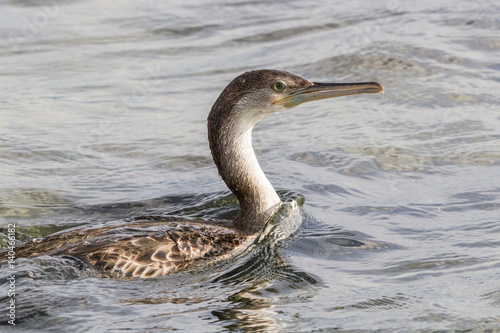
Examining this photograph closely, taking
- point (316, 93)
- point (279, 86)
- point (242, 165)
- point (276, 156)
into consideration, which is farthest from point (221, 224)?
point (276, 156)

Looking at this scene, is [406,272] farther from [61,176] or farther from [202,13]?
[202,13]

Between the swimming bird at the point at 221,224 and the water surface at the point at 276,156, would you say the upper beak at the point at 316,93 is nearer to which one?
the swimming bird at the point at 221,224

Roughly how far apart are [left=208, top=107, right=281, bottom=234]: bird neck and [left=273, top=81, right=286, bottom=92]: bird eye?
0.93 feet

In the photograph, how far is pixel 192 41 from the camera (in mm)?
14750

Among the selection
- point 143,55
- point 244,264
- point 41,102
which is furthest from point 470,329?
point 143,55

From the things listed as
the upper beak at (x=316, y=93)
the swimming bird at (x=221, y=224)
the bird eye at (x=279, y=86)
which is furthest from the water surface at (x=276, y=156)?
the bird eye at (x=279, y=86)

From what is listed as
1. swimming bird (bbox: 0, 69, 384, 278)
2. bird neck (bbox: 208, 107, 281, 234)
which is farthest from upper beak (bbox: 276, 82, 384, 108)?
bird neck (bbox: 208, 107, 281, 234)

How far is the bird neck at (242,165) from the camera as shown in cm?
752

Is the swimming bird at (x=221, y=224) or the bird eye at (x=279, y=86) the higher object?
the bird eye at (x=279, y=86)

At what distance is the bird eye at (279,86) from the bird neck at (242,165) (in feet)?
0.93

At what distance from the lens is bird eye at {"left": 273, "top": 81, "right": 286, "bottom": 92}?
758cm

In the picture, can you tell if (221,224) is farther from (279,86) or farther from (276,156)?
(276,156)

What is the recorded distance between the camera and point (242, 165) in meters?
7.64

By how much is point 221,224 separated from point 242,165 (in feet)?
1.95
